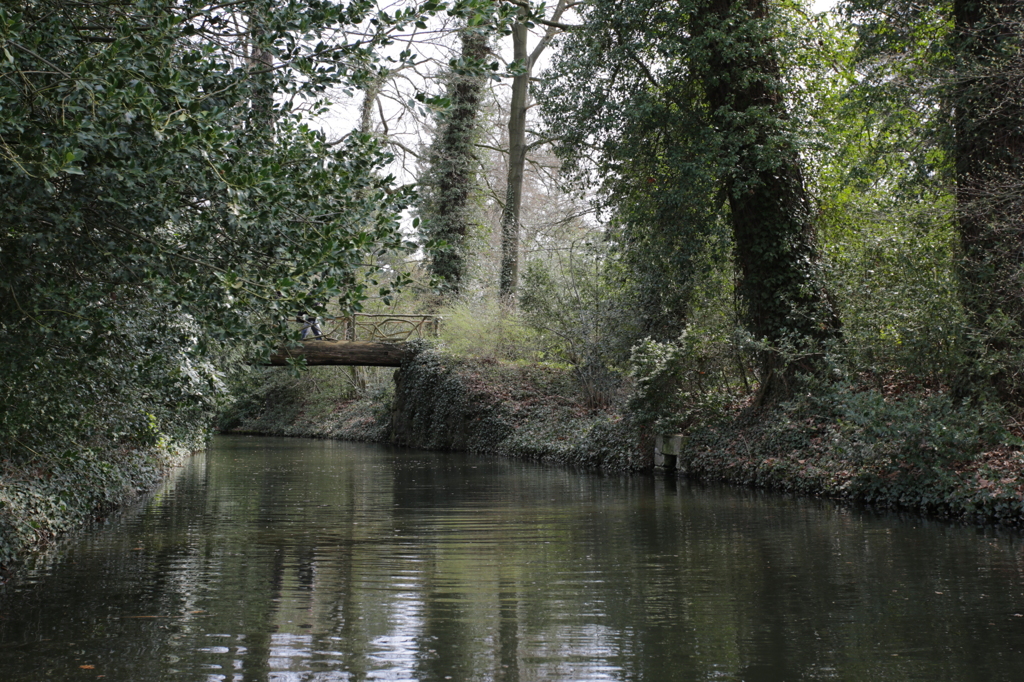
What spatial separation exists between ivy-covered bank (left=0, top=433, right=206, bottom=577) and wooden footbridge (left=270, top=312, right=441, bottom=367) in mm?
12724

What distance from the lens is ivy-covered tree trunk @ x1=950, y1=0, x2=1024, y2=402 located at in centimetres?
1071

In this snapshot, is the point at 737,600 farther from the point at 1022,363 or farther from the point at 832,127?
the point at 832,127

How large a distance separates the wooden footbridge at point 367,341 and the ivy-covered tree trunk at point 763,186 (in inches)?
511

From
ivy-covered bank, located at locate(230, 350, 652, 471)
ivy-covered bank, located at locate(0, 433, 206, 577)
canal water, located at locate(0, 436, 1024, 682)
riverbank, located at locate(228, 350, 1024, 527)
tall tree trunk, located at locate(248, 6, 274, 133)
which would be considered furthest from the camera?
ivy-covered bank, located at locate(230, 350, 652, 471)

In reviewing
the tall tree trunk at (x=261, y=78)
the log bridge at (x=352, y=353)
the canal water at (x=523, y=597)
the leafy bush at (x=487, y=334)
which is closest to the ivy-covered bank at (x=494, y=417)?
the leafy bush at (x=487, y=334)

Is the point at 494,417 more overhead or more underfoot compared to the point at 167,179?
more underfoot

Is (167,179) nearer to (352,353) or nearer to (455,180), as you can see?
(352,353)

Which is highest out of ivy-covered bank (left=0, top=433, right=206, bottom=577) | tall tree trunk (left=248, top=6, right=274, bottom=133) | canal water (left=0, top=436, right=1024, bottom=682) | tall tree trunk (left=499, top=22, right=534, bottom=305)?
tall tree trunk (left=499, top=22, right=534, bottom=305)

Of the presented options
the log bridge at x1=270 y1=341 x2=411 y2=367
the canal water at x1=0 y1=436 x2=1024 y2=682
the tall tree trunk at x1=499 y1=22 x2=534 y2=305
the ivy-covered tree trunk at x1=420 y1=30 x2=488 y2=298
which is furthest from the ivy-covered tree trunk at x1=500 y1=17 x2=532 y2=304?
the canal water at x1=0 y1=436 x2=1024 y2=682

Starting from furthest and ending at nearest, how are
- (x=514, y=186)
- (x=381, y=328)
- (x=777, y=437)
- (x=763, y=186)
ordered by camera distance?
(x=381, y=328)
(x=514, y=186)
(x=763, y=186)
(x=777, y=437)

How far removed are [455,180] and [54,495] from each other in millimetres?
21734

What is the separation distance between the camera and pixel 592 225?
27469 mm

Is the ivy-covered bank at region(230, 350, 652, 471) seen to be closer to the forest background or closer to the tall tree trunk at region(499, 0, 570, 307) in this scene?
the forest background

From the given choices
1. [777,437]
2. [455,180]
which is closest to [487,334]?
[455,180]
